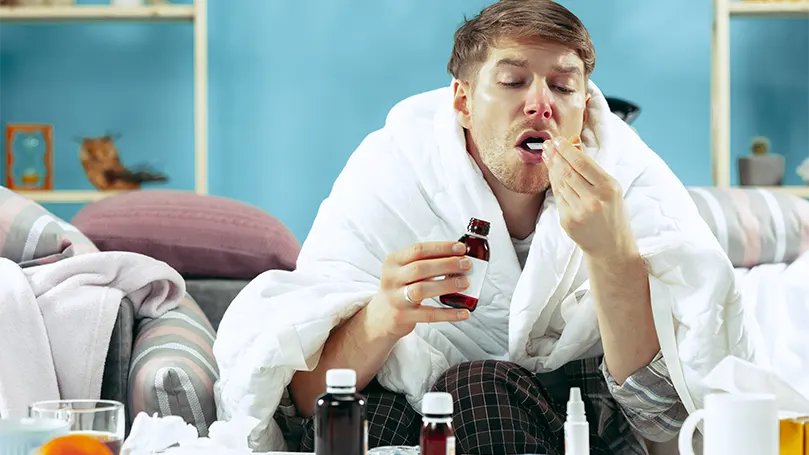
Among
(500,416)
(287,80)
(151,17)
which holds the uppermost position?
(151,17)

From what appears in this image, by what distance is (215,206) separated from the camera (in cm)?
258

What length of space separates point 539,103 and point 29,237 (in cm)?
98

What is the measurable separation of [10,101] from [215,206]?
118 centimetres

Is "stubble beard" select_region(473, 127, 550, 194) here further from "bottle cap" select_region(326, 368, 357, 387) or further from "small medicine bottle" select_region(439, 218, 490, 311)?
"bottle cap" select_region(326, 368, 357, 387)

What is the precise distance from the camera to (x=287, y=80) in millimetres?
3373

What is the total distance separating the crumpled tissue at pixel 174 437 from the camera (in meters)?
1.25

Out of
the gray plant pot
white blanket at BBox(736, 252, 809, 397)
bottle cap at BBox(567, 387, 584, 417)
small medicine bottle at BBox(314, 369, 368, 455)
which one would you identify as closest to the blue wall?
the gray plant pot

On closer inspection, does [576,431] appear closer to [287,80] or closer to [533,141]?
[533,141]

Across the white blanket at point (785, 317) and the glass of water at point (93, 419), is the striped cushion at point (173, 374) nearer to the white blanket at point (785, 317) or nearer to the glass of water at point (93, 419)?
the glass of water at point (93, 419)

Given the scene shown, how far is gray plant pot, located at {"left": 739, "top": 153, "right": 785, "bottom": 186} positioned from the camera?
3.27 metres

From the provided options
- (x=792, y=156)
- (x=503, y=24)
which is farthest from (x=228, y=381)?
(x=792, y=156)

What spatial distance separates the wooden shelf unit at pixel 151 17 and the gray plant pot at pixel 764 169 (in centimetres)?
164

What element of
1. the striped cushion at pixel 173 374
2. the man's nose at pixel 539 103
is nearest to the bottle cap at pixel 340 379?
the striped cushion at pixel 173 374

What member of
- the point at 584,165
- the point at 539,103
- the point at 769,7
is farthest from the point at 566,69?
the point at 769,7
